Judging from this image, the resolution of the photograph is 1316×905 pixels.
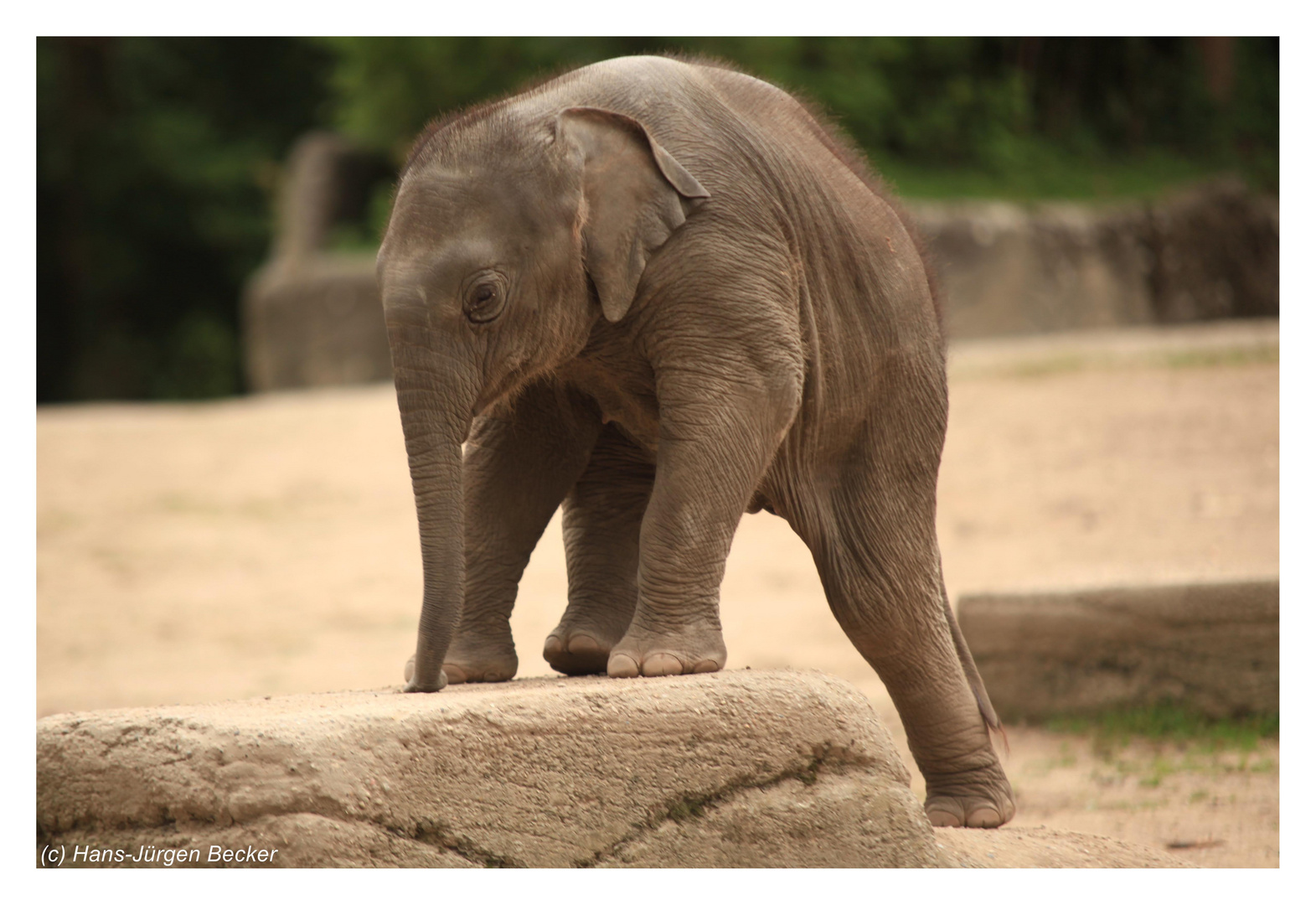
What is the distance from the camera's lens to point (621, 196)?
11.2 ft

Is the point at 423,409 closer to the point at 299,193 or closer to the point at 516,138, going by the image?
the point at 516,138

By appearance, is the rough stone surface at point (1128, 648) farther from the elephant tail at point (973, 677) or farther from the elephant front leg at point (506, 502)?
the elephant front leg at point (506, 502)

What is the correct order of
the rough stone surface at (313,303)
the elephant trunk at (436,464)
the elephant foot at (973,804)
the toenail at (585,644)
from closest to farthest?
the elephant trunk at (436,464) → the toenail at (585,644) → the elephant foot at (973,804) → the rough stone surface at (313,303)

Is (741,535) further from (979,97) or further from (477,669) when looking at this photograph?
(979,97)

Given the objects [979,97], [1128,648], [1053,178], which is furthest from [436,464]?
[979,97]

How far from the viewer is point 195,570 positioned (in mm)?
9883

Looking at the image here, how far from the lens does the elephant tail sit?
14.1 feet

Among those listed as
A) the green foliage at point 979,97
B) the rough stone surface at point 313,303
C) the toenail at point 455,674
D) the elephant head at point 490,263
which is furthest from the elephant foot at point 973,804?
the green foliage at point 979,97

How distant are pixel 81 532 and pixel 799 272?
7999 millimetres

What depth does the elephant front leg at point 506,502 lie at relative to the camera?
3.83m

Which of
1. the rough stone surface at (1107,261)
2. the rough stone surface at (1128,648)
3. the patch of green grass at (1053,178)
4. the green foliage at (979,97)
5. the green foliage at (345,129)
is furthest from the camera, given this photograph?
the green foliage at (345,129)

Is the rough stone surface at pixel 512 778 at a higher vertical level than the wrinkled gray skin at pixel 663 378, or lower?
lower

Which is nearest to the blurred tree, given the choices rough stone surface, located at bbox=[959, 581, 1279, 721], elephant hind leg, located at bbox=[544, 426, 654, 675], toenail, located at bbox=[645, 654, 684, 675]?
rough stone surface, located at bbox=[959, 581, 1279, 721]

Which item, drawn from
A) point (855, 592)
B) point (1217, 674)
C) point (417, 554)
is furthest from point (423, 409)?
point (417, 554)
